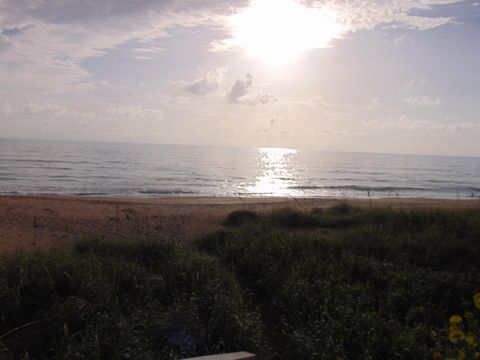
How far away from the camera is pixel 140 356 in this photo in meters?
4.23

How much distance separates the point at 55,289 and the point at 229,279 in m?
2.25

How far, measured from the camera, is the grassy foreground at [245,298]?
4.73 metres

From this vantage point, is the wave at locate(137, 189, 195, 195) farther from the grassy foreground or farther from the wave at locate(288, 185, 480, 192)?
the grassy foreground

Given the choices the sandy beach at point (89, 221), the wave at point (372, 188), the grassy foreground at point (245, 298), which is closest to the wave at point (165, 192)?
the sandy beach at point (89, 221)

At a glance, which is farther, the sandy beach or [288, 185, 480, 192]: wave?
[288, 185, 480, 192]: wave

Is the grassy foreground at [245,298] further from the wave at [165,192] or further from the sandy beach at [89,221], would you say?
the wave at [165,192]

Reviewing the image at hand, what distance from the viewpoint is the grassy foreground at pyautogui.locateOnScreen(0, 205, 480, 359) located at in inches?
186

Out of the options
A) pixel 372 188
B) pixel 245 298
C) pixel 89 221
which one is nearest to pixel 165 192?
pixel 89 221

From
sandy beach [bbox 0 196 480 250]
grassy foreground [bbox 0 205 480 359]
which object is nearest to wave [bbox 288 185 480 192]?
sandy beach [bbox 0 196 480 250]

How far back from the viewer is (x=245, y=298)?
6.39 m

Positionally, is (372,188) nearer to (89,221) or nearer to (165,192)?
(165,192)

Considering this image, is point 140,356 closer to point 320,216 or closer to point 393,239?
point 393,239

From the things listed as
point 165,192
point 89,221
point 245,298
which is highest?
point 245,298

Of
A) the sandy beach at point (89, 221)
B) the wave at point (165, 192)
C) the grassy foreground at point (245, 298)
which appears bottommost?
the wave at point (165, 192)
